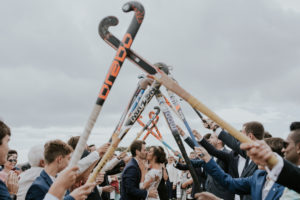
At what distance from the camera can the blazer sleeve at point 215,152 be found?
19.3 ft

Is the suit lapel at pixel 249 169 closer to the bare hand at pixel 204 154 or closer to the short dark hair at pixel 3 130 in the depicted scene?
the bare hand at pixel 204 154

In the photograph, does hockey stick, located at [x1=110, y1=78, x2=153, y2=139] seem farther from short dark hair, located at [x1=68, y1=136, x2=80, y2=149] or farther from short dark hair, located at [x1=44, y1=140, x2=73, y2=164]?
short dark hair, located at [x1=68, y1=136, x2=80, y2=149]

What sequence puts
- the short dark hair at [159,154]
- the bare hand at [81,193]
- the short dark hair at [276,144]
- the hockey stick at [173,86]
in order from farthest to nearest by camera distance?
the short dark hair at [159,154] → the short dark hair at [276,144] → the bare hand at [81,193] → the hockey stick at [173,86]

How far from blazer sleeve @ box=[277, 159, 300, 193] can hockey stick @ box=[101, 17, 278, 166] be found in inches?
13.6

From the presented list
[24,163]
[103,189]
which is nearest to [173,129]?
[103,189]

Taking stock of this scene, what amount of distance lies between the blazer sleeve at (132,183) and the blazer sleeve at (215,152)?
1561 mm

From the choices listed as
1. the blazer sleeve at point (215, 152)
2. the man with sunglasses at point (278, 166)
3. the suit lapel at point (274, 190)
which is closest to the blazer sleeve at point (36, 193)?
the man with sunglasses at point (278, 166)

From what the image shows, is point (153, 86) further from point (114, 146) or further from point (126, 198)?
point (126, 198)

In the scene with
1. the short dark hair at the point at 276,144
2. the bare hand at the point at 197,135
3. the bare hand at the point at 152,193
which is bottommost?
the bare hand at the point at 152,193

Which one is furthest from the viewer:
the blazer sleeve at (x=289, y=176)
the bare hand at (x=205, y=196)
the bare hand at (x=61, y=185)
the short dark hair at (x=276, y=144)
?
the short dark hair at (x=276, y=144)

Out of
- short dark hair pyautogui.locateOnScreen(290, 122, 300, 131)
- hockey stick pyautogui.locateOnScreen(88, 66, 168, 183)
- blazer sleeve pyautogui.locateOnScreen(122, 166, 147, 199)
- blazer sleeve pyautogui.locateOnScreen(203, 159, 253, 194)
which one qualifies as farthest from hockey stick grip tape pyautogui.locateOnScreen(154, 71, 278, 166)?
blazer sleeve pyautogui.locateOnScreen(122, 166, 147, 199)

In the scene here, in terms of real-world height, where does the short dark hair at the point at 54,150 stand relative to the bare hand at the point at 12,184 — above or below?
above

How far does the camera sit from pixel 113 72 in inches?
104

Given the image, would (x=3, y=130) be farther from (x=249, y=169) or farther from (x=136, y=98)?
(x=249, y=169)
